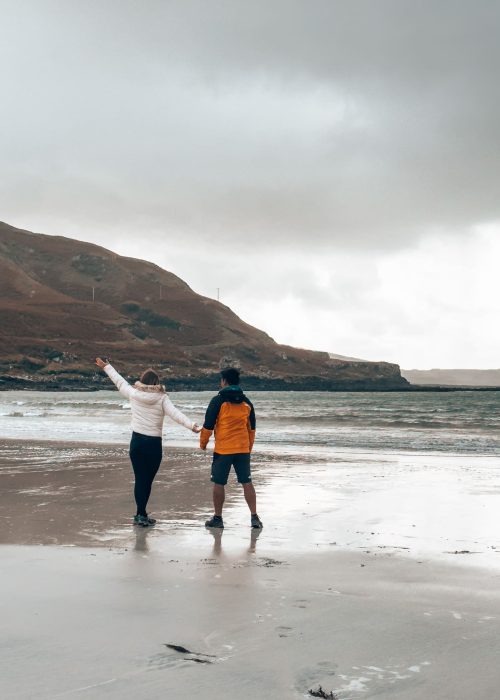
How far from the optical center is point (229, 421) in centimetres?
909

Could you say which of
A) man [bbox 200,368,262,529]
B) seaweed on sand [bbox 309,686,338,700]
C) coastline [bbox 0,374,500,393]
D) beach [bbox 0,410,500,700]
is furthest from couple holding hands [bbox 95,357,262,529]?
coastline [bbox 0,374,500,393]

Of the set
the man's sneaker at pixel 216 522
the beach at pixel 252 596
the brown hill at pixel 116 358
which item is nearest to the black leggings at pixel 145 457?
the beach at pixel 252 596

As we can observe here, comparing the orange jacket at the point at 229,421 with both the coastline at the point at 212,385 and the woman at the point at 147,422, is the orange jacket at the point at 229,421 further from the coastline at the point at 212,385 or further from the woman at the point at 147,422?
the coastline at the point at 212,385

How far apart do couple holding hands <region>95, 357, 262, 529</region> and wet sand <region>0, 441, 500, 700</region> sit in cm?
41

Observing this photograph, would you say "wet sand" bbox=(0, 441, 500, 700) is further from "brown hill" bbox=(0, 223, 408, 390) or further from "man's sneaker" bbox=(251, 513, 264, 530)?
"brown hill" bbox=(0, 223, 408, 390)

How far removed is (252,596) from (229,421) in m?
3.59

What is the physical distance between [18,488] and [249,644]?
326 inches

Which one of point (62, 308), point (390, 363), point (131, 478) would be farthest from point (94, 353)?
point (131, 478)

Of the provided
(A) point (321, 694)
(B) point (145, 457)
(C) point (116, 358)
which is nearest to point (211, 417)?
(B) point (145, 457)

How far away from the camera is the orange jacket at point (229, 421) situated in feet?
29.7

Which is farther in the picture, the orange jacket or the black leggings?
the black leggings

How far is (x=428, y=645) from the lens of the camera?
4461 millimetres

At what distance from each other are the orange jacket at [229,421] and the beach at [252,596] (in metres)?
0.91

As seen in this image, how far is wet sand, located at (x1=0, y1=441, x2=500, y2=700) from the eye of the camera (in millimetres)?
3953
